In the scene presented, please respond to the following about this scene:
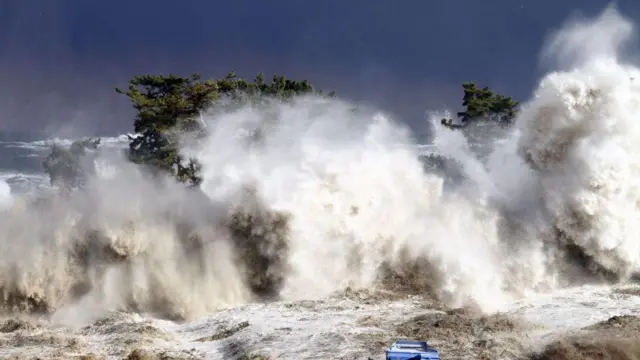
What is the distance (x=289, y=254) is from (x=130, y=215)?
15.4 ft

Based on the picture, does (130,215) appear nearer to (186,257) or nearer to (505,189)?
(186,257)

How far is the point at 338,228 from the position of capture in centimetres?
2259

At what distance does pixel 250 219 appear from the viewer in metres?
22.5

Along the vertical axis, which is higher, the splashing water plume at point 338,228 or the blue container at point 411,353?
the splashing water plume at point 338,228

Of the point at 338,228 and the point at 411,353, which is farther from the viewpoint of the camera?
the point at 338,228

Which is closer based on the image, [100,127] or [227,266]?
[227,266]

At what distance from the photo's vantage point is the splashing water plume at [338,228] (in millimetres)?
21203

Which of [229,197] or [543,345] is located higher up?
[229,197]

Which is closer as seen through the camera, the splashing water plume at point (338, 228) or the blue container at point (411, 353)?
the blue container at point (411, 353)

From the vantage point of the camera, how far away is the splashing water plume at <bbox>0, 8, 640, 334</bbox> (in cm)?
2120

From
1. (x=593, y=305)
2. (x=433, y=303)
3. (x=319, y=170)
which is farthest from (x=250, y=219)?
(x=593, y=305)

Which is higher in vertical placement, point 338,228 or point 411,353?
point 338,228

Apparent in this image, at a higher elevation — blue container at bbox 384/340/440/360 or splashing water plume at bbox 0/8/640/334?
splashing water plume at bbox 0/8/640/334

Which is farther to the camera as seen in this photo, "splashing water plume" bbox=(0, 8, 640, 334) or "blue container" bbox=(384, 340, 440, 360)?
"splashing water plume" bbox=(0, 8, 640, 334)
